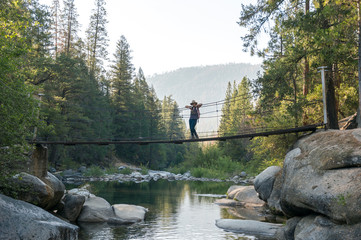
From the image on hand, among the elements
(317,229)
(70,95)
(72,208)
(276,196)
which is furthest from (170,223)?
(70,95)

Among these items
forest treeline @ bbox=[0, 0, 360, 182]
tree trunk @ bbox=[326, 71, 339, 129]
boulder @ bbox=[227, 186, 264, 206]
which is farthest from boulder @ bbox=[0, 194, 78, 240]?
boulder @ bbox=[227, 186, 264, 206]

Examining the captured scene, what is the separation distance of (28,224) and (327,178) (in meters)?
6.62

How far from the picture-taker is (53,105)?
1072 inches

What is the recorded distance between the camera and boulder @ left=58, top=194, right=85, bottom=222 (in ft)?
40.1

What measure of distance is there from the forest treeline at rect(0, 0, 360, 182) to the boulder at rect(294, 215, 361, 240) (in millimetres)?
5314

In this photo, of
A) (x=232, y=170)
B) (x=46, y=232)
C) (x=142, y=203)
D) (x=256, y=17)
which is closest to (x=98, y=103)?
(x=232, y=170)

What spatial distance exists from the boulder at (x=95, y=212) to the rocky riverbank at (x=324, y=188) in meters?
5.65

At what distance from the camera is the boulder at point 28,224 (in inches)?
285

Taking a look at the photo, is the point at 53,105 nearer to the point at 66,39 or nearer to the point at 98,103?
the point at 98,103

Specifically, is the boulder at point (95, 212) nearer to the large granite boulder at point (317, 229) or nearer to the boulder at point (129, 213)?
the boulder at point (129, 213)

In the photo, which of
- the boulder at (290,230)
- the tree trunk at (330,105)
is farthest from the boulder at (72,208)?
the tree trunk at (330,105)

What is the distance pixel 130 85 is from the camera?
4581cm

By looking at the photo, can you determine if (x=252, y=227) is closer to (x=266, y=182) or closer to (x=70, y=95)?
(x=266, y=182)

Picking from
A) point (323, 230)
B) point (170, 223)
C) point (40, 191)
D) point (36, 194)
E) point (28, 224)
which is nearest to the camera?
point (28, 224)
